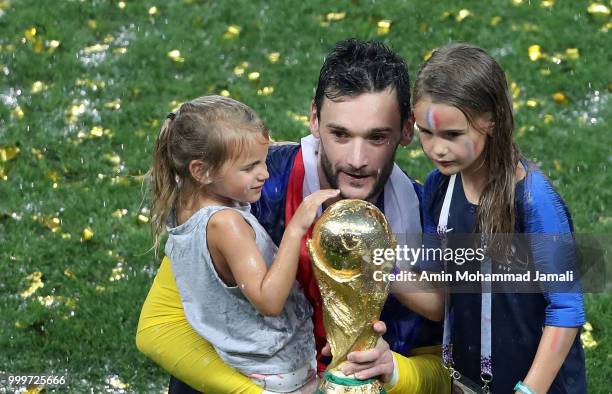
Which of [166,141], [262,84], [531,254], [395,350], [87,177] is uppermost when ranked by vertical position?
[531,254]

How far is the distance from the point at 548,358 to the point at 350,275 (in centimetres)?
64

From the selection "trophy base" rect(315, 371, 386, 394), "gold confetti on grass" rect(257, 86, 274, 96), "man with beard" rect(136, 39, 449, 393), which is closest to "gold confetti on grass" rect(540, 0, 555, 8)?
"gold confetti on grass" rect(257, 86, 274, 96)

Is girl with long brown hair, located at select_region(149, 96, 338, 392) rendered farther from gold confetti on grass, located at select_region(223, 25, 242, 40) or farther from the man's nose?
gold confetti on grass, located at select_region(223, 25, 242, 40)

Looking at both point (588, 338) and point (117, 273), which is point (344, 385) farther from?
point (117, 273)

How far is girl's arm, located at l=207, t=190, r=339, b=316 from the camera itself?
3.42 m

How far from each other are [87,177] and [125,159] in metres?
0.25

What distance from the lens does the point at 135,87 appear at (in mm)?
7699

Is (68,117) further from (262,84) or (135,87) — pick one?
(262,84)

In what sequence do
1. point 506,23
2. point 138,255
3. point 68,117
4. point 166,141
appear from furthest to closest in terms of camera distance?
point 506,23, point 68,117, point 138,255, point 166,141

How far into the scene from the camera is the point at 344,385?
10.7 ft

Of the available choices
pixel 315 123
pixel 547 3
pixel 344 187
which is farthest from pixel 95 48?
pixel 344 187

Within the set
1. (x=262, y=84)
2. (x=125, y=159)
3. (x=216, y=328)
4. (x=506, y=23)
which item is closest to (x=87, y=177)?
(x=125, y=159)

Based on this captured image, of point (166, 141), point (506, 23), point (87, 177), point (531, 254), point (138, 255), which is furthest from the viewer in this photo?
point (506, 23)

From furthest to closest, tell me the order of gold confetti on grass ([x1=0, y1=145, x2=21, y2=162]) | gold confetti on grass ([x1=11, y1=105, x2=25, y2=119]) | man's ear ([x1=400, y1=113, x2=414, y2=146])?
gold confetti on grass ([x1=11, y1=105, x2=25, y2=119]), gold confetti on grass ([x1=0, y1=145, x2=21, y2=162]), man's ear ([x1=400, y1=113, x2=414, y2=146])
